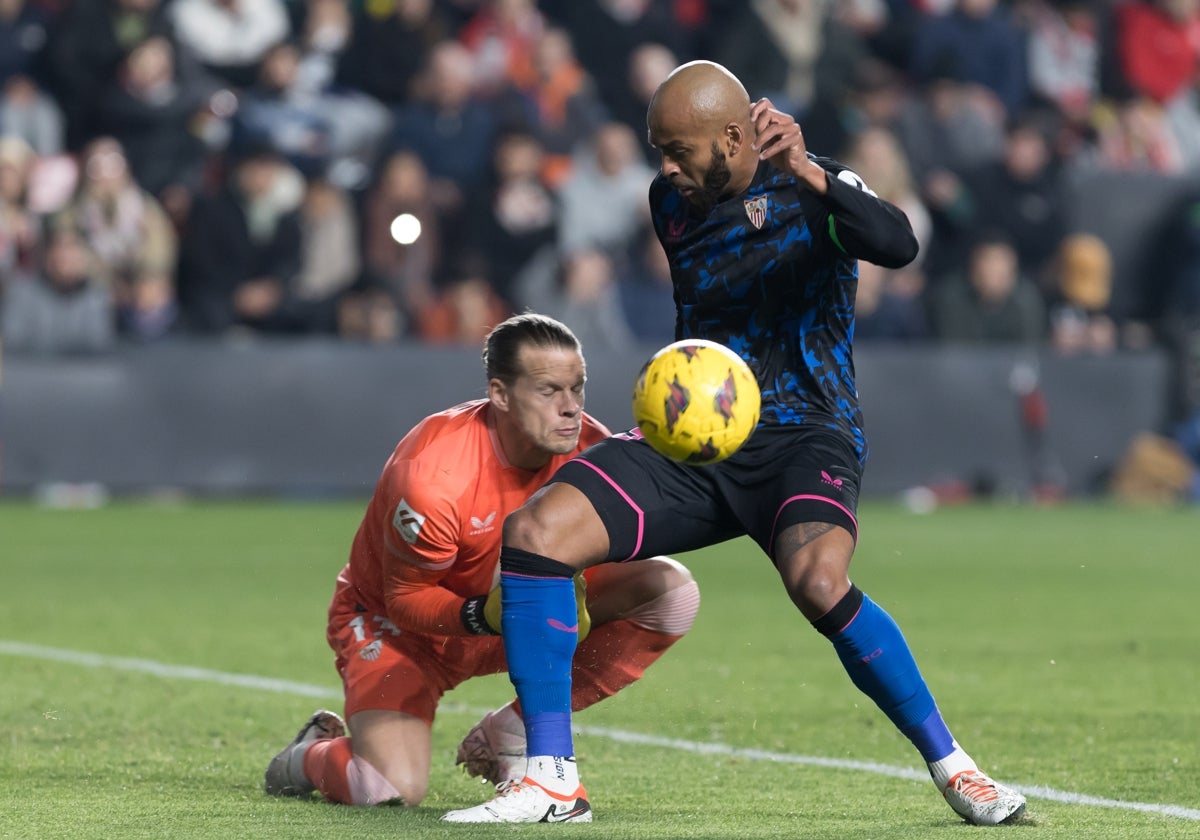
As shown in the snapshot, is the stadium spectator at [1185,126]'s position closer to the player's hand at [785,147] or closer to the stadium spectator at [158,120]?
the stadium spectator at [158,120]

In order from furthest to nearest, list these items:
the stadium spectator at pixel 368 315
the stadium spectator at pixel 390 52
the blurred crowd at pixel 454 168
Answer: the stadium spectator at pixel 390 52, the stadium spectator at pixel 368 315, the blurred crowd at pixel 454 168

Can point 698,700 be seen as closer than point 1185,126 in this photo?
Yes

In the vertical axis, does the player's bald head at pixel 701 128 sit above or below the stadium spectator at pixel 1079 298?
above

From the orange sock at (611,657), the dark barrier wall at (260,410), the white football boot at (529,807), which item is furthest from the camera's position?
the dark barrier wall at (260,410)

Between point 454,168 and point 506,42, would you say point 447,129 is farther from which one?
point 506,42

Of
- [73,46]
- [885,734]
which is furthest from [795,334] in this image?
[73,46]

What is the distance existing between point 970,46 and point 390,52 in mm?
5801

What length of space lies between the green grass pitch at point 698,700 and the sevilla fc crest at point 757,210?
5.18 feet

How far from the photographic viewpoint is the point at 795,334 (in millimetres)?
5820

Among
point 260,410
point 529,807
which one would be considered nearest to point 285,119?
point 260,410

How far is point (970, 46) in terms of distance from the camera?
20344 millimetres

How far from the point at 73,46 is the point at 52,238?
1.93 m

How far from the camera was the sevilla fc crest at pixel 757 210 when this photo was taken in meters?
5.73

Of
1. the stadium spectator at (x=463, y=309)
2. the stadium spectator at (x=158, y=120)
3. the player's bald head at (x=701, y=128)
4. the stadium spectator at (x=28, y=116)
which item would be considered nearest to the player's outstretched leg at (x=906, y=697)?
the player's bald head at (x=701, y=128)
